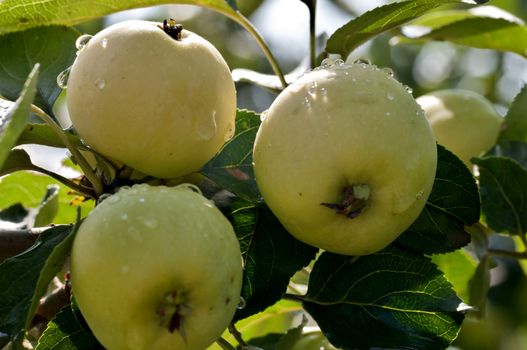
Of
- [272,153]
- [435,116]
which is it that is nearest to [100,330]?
[272,153]

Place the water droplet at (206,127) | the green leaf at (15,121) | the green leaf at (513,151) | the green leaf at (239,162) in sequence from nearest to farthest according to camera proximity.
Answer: the green leaf at (15,121) < the water droplet at (206,127) < the green leaf at (239,162) < the green leaf at (513,151)

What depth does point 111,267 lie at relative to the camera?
0.97 meters

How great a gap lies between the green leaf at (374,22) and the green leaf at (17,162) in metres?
0.50

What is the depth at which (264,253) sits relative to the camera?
1.32 meters

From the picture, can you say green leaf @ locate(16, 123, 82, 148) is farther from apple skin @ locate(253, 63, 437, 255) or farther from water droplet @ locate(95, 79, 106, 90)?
apple skin @ locate(253, 63, 437, 255)

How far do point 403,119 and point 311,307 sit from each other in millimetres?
429

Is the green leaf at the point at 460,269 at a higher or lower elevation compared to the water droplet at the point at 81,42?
lower

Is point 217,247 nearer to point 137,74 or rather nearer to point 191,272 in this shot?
point 191,272

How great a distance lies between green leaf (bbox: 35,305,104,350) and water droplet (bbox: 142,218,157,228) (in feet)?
1.06

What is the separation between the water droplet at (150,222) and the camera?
0.98m

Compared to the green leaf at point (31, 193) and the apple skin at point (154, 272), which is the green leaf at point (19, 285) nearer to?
the apple skin at point (154, 272)

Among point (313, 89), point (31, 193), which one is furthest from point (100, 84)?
point (31, 193)

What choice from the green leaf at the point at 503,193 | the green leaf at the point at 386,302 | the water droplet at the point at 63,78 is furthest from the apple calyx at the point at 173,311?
the green leaf at the point at 503,193

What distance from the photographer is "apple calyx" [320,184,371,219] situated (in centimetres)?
109
